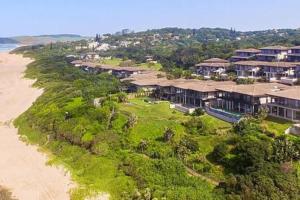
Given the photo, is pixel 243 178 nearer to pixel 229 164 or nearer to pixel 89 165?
pixel 229 164

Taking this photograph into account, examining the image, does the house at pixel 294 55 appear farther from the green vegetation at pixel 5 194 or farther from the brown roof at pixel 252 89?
the green vegetation at pixel 5 194

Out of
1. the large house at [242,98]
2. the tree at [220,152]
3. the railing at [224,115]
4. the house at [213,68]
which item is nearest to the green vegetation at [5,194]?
the tree at [220,152]

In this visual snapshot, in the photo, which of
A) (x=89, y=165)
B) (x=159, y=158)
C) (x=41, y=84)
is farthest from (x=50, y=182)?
(x=41, y=84)

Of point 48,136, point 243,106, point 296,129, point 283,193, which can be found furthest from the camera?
point 48,136

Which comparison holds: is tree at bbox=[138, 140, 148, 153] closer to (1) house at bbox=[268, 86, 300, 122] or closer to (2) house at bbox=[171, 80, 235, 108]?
(2) house at bbox=[171, 80, 235, 108]

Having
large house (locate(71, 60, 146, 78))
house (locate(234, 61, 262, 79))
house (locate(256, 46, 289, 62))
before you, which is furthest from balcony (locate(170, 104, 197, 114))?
large house (locate(71, 60, 146, 78))
